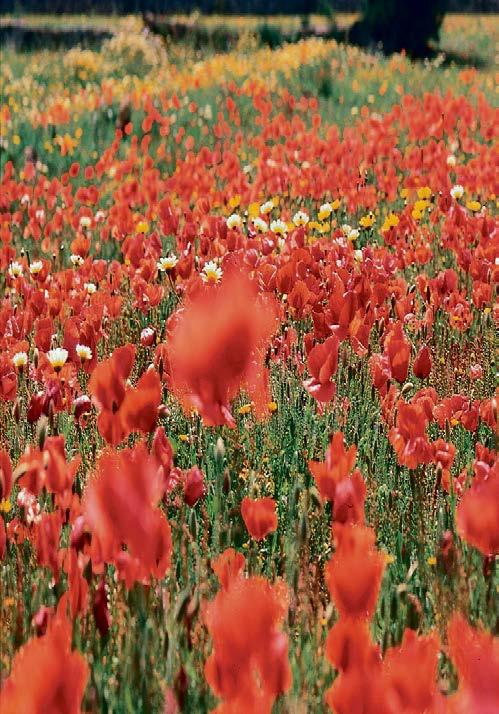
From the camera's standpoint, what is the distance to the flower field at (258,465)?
4.09 feet

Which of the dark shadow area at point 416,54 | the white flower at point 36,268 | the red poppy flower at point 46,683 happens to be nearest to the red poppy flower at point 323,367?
the red poppy flower at point 46,683

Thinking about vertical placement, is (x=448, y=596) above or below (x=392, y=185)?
below

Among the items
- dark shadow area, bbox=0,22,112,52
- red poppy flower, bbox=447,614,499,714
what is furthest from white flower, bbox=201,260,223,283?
dark shadow area, bbox=0,22,112,52

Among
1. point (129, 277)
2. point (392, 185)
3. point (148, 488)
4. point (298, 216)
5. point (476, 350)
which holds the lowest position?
point (148, 488)

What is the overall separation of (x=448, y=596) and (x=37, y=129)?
8.27 meters

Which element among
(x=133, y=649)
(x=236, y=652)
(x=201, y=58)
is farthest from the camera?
(x=201, y=58)

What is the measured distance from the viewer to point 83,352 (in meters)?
2.86

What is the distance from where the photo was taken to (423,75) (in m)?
12.6

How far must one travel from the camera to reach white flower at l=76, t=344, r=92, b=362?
285cm

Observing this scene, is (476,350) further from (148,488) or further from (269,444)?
(148,488)

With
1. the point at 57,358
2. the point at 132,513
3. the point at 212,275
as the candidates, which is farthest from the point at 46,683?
the point at 212,275

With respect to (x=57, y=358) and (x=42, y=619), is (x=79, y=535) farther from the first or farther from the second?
(x=57, y=358)

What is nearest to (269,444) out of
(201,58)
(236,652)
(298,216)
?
(236,652)

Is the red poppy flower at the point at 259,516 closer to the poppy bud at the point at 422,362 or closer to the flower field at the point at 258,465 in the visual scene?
the flower field at the point at 258,465
